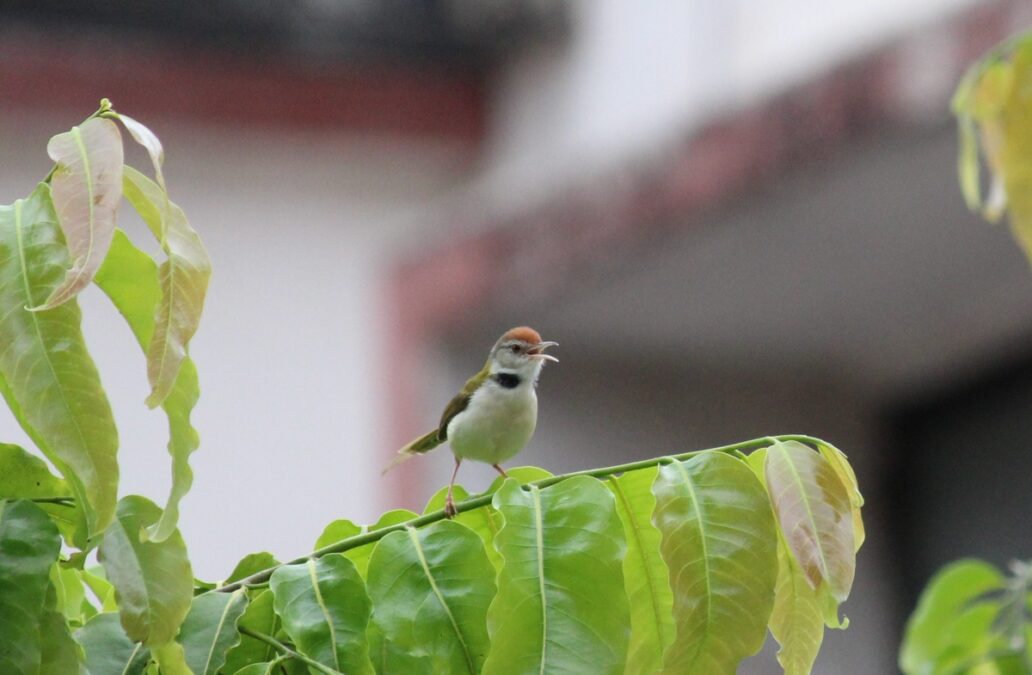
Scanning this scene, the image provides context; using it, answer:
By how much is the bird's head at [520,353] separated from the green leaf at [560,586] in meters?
1.46

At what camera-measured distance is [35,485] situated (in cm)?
154

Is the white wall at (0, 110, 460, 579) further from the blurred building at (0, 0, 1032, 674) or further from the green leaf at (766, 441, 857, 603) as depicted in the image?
the green leaf at (766, 441, 857, 603)

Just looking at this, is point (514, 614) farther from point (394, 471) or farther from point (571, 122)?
point (571, 122)

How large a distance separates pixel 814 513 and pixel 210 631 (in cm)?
60

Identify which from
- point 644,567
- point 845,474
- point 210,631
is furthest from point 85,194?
point 845,474

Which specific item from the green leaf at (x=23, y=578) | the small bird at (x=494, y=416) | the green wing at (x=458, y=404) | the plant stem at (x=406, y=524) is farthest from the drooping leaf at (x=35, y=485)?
the green wing at (x=458, y=404)

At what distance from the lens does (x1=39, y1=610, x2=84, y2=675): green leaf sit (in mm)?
1409

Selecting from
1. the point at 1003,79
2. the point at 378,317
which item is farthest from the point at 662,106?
the point at 1003,79

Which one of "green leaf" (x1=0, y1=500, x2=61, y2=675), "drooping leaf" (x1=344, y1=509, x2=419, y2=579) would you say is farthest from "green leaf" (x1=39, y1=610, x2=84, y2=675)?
"drooping leaf" (x1=344, y1=509, x2=419, y2=579)

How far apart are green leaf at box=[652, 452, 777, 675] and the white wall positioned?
5.25m

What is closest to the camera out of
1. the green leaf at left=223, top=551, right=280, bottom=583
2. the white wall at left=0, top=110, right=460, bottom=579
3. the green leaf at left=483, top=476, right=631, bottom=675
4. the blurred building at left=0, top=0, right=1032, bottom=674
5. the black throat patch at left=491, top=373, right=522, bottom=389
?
the green leaf at left=483, top=476, right=631, bottom=675

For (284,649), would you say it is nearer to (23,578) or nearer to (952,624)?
(23,578)

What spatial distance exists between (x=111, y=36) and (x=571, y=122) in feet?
7.02

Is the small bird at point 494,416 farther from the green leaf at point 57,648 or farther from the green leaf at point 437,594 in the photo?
the green leaf at point 57,648
